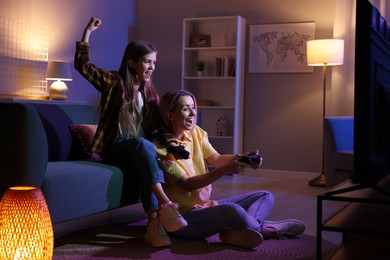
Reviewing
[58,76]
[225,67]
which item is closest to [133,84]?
[58,76]

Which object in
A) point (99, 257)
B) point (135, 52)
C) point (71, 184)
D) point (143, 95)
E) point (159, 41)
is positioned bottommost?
point (99, 257)

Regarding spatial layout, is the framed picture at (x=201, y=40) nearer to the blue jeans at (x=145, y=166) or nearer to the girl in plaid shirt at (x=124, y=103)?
the girl in plaid shirt at (x=124, y=103)

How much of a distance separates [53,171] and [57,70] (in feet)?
11.0

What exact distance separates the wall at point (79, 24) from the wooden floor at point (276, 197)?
83.6 inches

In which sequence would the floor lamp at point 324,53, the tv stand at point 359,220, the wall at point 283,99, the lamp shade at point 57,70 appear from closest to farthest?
the tv stand at point 359,220 < the floor lamp at point 324,53 < the lamp shade at point 57,70 < the wall at point 283,99

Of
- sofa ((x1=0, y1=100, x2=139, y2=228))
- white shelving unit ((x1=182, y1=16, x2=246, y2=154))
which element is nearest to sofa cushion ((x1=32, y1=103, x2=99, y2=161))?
sofa ((x1=0, y1=100, x2=139, y2=228))

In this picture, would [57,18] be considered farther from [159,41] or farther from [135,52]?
[135,52]

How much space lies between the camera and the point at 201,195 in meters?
2.77

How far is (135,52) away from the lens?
305 cm

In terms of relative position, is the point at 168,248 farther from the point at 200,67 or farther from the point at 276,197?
the point at 200,67

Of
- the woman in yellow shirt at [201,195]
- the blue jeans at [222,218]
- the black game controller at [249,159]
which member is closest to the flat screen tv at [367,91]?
the black game controller at [249,159]

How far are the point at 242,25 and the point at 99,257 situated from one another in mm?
4388

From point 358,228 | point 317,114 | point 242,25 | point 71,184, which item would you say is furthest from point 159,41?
point 358,228

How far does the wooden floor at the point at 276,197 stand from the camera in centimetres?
323
